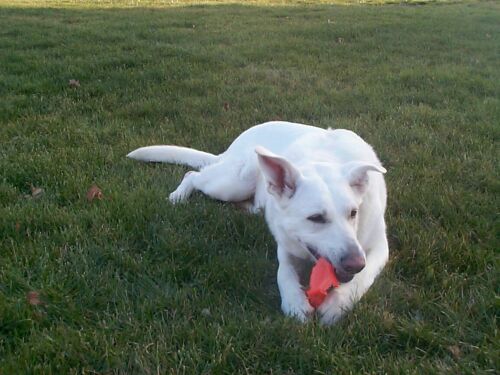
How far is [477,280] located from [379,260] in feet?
1.83

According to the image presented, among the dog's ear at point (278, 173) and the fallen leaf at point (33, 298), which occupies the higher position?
the dog's ear at point (278, 173)

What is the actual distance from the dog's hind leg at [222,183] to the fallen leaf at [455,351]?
2221 millimetres

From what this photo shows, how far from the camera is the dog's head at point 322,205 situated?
125 inches

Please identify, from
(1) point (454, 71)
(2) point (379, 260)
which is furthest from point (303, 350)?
(1) point (454, 71)

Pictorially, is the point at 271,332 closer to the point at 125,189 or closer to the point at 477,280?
the point at 477,280

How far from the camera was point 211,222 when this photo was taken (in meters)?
4.29

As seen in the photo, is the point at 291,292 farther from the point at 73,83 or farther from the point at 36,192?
the point at 73,83

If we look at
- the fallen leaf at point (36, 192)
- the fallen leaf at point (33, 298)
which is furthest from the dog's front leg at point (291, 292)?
the fallen leaf at point (36, 192)

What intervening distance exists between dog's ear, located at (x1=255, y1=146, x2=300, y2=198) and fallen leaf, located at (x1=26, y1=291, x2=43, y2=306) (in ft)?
4.78

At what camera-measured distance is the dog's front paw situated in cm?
317

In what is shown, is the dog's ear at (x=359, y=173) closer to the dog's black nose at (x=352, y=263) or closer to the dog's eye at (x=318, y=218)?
the dog's eye at (x=318, y=218)

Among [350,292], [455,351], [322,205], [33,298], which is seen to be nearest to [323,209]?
[322,205]

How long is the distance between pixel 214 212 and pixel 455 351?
2.11 metres

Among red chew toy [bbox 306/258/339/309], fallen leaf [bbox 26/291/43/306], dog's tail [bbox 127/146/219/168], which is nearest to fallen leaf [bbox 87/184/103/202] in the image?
dog's tail [bbox 127/146/219/168]
